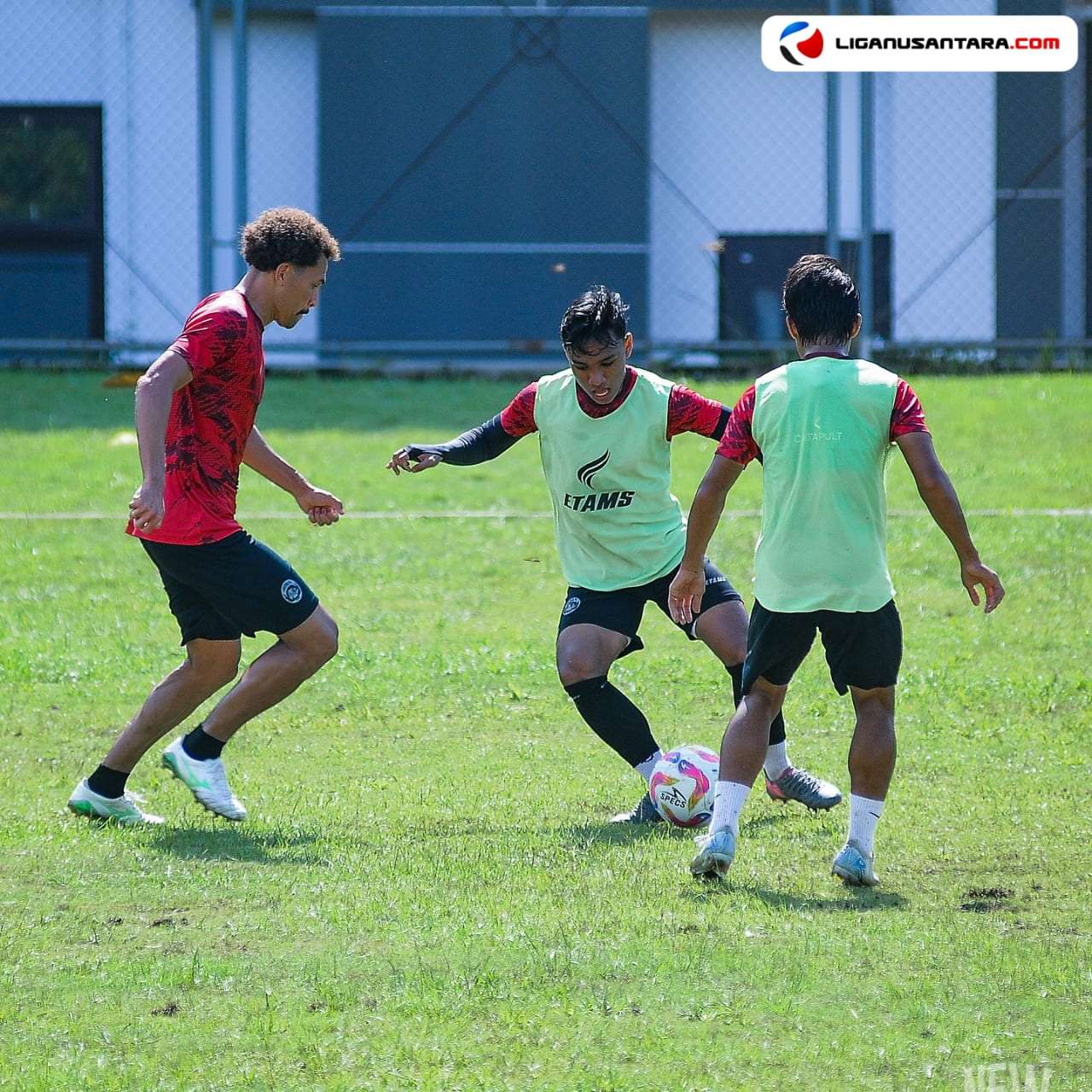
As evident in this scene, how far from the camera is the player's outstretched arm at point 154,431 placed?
15.9 ft

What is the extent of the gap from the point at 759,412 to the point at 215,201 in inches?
502

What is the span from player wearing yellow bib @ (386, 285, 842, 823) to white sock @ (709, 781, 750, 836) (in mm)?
775

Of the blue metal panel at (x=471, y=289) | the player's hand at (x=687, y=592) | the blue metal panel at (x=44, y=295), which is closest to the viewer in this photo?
the player's hand at (x=687, y=592)

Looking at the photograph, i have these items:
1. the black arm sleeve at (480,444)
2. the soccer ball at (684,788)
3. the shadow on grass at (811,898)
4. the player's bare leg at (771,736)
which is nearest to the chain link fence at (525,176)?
the black arm sleeve at (480,444)

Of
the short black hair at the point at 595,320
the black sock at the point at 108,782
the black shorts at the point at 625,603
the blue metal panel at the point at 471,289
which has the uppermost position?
the blue metal panel at the point at 471,289

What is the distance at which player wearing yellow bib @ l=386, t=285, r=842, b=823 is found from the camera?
5590 mm

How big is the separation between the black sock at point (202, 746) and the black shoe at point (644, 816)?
4.31 feet

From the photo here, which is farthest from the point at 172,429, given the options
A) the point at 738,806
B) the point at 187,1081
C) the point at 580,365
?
the point at 187,1081

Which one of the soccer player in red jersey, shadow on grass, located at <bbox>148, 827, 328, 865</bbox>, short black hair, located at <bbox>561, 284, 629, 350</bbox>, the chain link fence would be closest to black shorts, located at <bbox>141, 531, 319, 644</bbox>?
the soccer player in red jersey

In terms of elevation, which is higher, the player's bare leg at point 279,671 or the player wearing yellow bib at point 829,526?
the player wearing yellow bib at point 829,526

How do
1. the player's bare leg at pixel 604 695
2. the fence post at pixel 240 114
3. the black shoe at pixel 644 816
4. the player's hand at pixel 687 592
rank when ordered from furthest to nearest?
the fence post at pixel 240 114
the player's bare leg at pixel 604 695
the black shoe at pixel 644 816
the player's hand at pixel 687 592

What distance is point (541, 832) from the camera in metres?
5.29

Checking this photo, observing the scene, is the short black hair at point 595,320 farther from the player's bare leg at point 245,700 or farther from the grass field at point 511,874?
the grass field at point 511,874

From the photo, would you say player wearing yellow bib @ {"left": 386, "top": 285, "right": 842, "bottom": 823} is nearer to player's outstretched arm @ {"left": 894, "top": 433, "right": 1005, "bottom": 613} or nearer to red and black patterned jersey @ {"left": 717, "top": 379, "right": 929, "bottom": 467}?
red and black patterned jersey @ {"left": 717, "top": 379, "right": 929, "bottom": 467}
